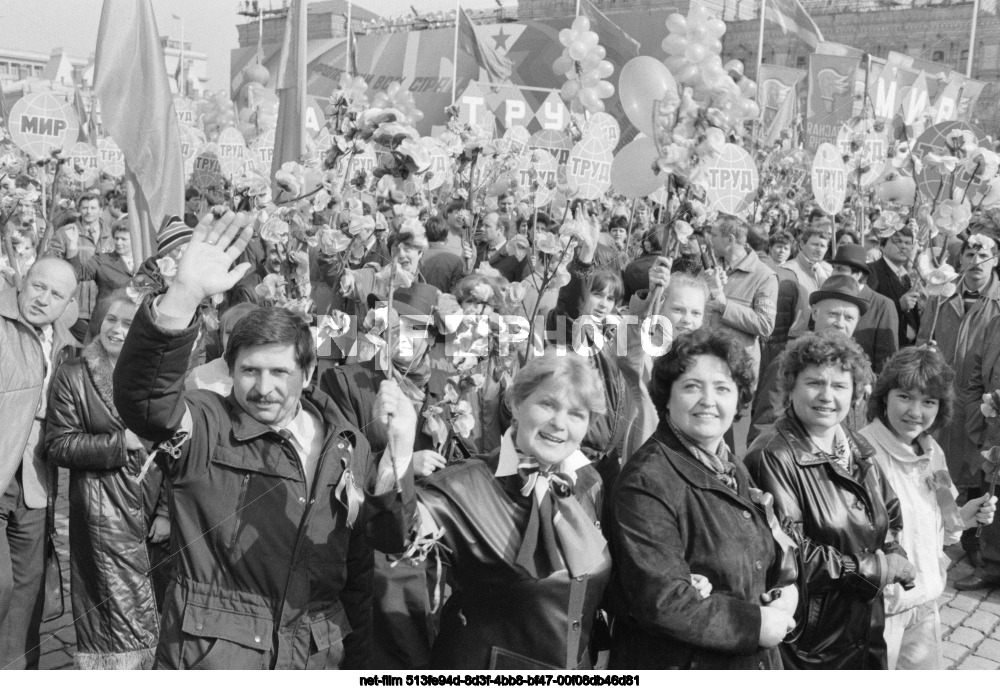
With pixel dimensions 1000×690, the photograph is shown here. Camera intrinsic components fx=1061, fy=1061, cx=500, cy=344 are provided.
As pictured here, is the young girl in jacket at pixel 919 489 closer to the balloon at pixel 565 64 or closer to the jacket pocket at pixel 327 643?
the jacket pocket at pixel 327 643

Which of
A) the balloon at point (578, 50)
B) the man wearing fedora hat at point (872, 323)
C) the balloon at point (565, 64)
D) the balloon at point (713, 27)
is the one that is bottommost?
the man wearing fedora hat at point (872, 323)

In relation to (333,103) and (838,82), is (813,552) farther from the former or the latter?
(838,82)

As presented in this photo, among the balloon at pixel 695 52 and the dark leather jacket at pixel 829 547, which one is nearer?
the dark leather jacket at pixel 829 547

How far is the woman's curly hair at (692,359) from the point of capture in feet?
8.60

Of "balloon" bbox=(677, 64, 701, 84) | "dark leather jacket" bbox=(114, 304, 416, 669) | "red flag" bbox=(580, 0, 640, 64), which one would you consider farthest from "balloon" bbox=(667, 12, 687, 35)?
"red flag" bbox=(580, 0, 640, 64)

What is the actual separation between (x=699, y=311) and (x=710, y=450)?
1.53 meters

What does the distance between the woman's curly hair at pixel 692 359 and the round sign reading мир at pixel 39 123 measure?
7.98 metres

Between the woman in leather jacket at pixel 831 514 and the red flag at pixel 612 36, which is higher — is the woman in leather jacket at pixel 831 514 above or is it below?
below

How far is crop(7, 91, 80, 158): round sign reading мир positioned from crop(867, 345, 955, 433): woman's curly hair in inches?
311

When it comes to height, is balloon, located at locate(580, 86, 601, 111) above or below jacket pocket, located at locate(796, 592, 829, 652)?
above

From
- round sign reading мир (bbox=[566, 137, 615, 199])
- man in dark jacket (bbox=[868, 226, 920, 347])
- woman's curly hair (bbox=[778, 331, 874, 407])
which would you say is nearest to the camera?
woman's curly hair (bbox=[778, 331, 874, 407])

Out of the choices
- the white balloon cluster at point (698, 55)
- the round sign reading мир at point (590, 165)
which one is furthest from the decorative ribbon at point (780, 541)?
the round sign reading мир at point (590, 165)

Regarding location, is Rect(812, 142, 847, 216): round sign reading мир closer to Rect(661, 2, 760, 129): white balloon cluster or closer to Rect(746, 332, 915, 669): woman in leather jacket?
Rect(661, 2, 760, 129): white balloon cluster

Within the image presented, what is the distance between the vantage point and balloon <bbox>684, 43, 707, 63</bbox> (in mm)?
5199
